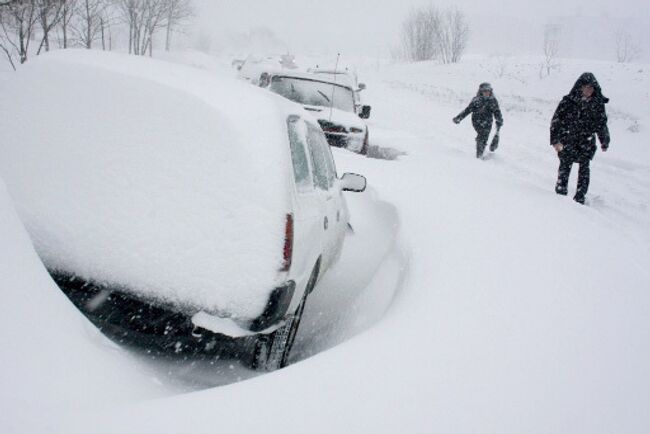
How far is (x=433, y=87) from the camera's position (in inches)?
1391

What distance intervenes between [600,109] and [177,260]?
663 centimetres

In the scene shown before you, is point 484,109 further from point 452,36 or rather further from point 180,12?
point 452,36

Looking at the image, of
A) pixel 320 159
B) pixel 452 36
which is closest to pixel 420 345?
pixel 320 159

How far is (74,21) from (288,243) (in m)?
29.5

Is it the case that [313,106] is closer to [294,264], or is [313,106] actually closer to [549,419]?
[294,264]

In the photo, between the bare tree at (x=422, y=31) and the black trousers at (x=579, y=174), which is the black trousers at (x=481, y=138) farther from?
the bare tree at (x=422, y=31)

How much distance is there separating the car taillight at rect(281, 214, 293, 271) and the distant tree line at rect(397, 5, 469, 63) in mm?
57936

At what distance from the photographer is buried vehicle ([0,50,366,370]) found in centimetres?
216

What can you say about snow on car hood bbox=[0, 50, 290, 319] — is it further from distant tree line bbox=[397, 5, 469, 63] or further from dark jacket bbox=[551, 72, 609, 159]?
distant tree line bbox=[397, 5, 469, 63]

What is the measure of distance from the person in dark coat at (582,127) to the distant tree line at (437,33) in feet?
172

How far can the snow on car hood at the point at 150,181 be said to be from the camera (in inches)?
85.0

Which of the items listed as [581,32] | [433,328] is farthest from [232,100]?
[581,32]

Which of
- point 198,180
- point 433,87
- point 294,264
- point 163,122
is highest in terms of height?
point 433,87

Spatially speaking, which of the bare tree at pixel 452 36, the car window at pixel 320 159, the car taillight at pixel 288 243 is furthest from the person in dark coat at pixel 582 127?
the bare tree at pixel 452 36
